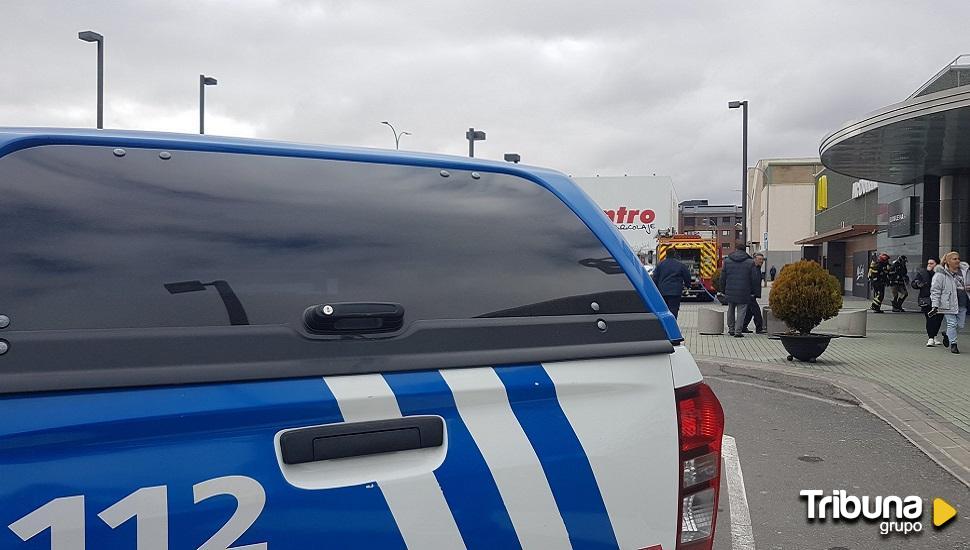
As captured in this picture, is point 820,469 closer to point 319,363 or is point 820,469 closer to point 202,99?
point 319,363

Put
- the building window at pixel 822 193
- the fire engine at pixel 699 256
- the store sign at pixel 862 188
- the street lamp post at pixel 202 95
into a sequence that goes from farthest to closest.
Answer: the building window at pixel 822 193 < the store sign at pixel 862 188 < the fire engine at pixel 699 256 < the street lamp post at pixel 202 95

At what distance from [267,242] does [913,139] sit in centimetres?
1796

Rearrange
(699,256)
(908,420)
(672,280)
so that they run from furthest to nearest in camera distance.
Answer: (699,256) → (672,280) → (908,420)

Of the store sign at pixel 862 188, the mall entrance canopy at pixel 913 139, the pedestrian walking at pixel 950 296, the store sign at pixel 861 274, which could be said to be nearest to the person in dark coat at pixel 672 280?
the pedestrian walking at pixel 950 296

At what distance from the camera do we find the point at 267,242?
6.30 ft

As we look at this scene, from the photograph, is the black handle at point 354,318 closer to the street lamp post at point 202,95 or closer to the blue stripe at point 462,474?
the blue stripe at point 462,474

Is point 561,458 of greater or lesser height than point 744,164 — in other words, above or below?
below

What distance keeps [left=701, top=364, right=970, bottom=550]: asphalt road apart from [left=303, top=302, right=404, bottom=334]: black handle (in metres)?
3.17

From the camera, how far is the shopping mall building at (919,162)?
15219mm

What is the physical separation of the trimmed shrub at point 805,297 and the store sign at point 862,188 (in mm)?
24502

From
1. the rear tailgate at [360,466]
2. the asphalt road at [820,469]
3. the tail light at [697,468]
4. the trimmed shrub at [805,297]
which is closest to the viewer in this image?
the rear tailgate at [360,466]

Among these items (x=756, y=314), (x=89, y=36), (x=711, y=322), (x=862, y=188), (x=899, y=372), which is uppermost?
(x=89, y=36)

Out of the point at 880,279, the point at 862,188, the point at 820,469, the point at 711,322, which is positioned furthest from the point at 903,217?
the point at 820,469

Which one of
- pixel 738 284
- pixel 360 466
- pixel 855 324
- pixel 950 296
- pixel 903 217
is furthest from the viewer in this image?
pixel 903 217
